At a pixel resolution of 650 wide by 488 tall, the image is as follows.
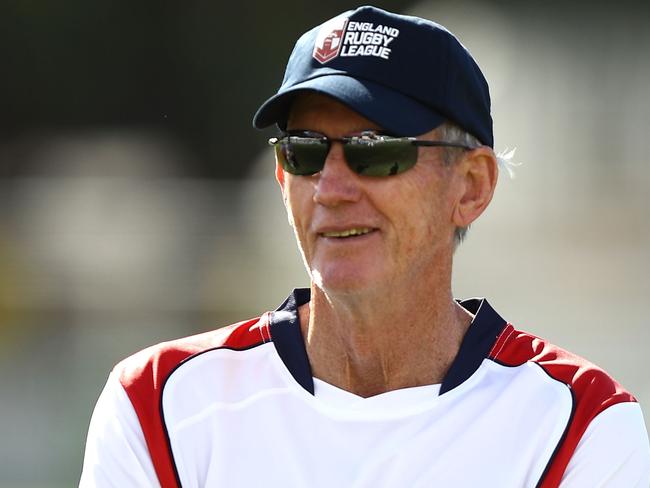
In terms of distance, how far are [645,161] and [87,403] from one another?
3838 mm

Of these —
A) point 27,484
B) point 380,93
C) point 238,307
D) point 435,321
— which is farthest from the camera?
point 238,307

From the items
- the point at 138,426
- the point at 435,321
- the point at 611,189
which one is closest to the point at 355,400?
the point at 435,321

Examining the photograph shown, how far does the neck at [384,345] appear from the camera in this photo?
254 centimetres

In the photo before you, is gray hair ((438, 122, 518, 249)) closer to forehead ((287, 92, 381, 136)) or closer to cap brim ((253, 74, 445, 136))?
cap brim ((253, 74, 445, 136))

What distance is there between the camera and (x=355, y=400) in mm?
2506

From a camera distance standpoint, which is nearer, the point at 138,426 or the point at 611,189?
the point at 138,426

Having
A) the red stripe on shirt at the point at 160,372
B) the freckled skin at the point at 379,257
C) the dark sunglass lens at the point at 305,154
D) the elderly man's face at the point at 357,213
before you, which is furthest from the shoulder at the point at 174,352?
the dark sunglass lens at the point at 305,154

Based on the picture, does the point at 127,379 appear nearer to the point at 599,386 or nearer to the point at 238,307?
the point at 599,386

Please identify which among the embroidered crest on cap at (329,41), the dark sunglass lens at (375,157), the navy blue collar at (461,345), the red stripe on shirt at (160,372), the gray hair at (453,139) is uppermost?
the embroidered crest on cap at (329,41)

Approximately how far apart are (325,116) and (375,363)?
0.54 meters

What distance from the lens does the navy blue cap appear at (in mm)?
2406

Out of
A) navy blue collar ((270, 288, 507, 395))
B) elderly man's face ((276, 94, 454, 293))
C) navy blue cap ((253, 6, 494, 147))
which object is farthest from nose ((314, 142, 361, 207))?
navy blue collar ((270, 288, 507, 395))

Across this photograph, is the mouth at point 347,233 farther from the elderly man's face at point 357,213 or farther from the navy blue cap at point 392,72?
the navy blue cap at point 392,72

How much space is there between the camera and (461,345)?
258 cm
